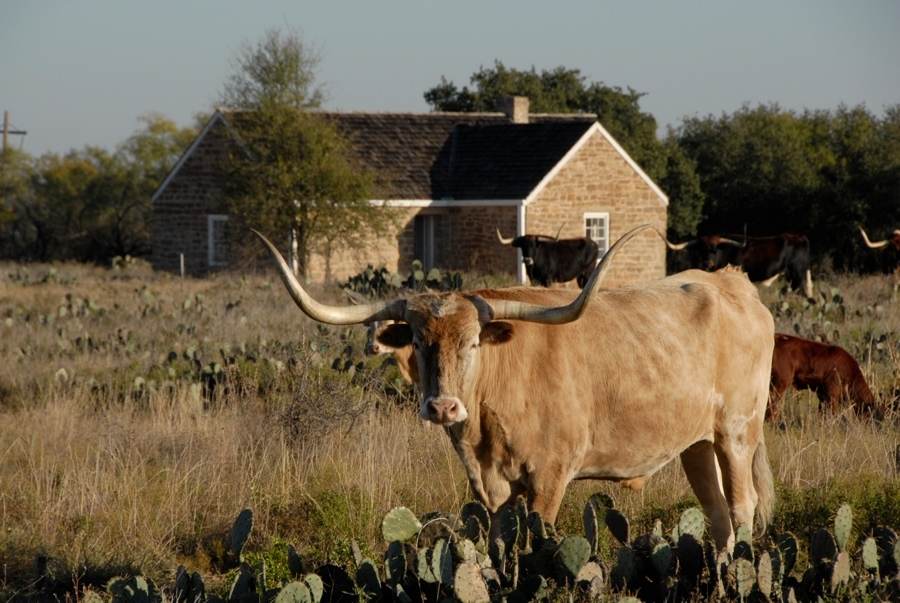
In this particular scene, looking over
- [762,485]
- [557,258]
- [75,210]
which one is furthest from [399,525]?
[75,210]

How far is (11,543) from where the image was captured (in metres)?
6.35

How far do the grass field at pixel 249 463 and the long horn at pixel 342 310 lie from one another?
4.11ft

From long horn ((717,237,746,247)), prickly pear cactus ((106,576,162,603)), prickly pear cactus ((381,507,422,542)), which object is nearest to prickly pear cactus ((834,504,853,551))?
prickly pear cactus ((381,507,422,542))

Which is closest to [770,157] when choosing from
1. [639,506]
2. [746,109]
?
[746,109]

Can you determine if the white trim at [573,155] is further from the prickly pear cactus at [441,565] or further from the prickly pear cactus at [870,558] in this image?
the prickly pear cactus at [441,565]

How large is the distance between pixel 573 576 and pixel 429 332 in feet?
4.77

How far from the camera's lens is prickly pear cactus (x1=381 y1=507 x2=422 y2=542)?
17.1ft

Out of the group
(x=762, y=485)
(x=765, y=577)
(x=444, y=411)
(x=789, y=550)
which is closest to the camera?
(x=765, y=577)

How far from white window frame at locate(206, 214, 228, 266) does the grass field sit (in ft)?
64.6

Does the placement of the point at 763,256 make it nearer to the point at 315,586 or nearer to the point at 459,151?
the point at 459,151

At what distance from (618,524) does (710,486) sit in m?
1.64

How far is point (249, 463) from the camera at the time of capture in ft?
25.6

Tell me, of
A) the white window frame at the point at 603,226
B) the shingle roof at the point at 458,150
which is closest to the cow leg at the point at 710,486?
the shingle roof at the point at 458,150

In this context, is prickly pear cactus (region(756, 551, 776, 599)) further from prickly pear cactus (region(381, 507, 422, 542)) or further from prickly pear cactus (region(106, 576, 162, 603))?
prickly pear cactus (region(106, 576, 162, 603))
